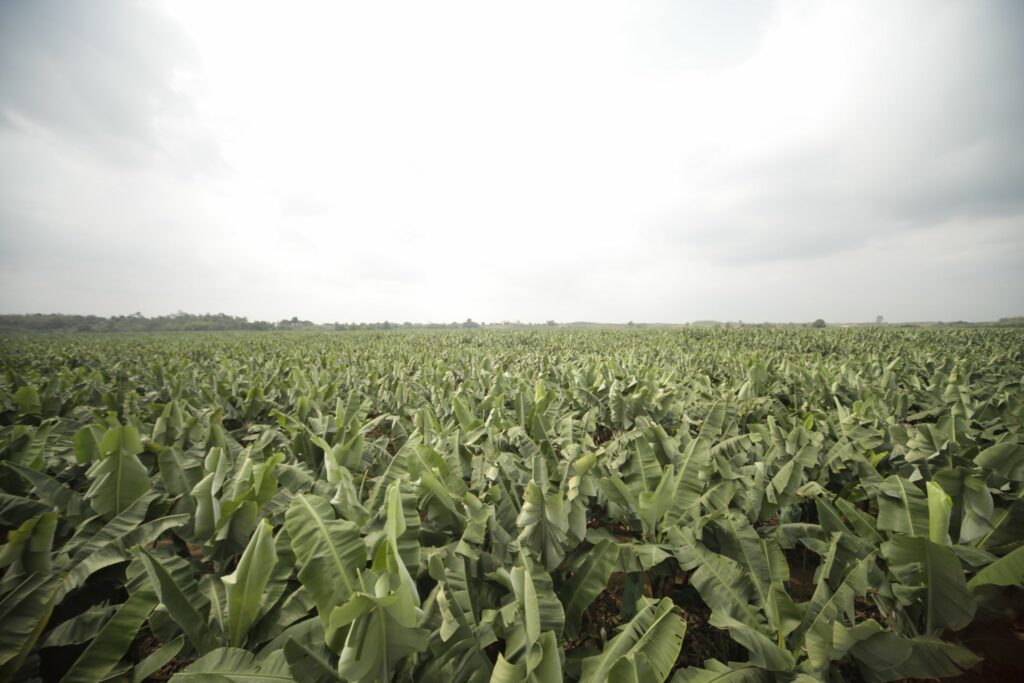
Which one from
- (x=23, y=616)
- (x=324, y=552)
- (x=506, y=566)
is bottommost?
(x=506, y=566)

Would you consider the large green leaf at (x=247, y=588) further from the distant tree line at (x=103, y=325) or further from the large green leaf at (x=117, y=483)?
the distant tree line at (x=103, y=325)

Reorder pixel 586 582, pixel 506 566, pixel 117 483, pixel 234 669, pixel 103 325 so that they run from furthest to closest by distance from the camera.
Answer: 1. pixel 103 325
2. pixel 117 483
3. pixel 506 566
4. pixel 586 582
5. pixel 234 669

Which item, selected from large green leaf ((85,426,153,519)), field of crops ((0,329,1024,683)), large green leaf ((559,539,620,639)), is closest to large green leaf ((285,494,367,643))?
field of crops ((0,329,1024,683))

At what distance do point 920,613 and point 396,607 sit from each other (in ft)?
9.44

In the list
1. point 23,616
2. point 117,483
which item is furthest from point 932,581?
A: point 117,483

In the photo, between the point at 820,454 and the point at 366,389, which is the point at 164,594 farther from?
the point at 366,389

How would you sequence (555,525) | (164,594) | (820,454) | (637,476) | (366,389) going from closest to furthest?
(164,594), (555,525), (637,476), (820,454), (366,389)

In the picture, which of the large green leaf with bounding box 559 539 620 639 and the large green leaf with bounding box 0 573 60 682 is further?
the large green leaf with bounding box 559 539 620 639

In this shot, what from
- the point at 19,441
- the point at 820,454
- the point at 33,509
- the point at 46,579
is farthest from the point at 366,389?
the point at 820,454

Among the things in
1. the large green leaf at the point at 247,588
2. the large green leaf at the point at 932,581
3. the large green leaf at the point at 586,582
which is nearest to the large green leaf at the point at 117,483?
the large green leaf at the point at 247,588

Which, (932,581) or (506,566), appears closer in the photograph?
(932,581)

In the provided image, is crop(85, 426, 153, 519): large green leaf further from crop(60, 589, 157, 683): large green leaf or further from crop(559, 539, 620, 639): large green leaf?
crop(559, 539, 620, 639): large green leaf

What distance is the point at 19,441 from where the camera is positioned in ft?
10.8

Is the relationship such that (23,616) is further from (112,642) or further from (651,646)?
(651,646)
